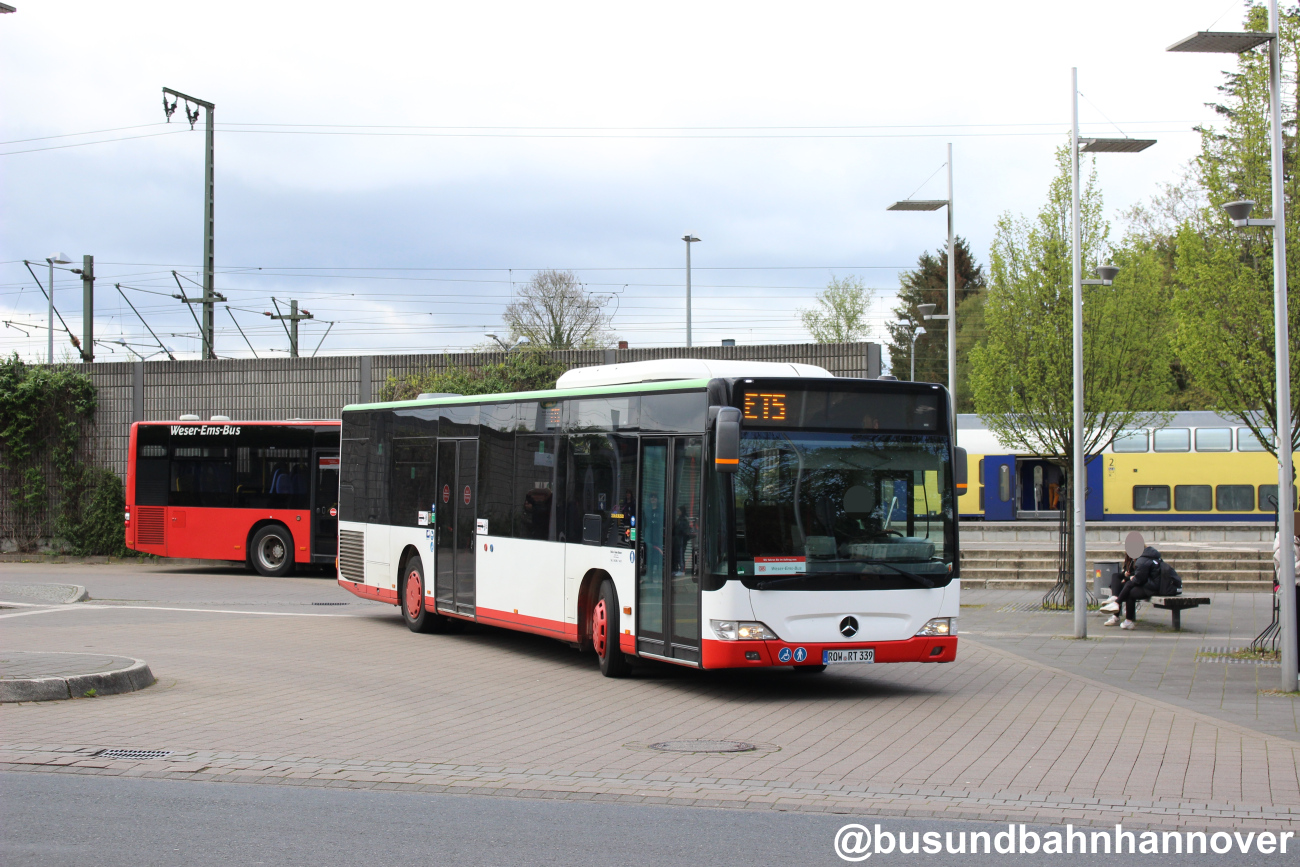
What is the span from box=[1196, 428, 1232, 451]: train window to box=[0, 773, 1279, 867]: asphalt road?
1438 inches

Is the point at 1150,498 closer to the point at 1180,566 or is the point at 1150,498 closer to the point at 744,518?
the point at 1180,566

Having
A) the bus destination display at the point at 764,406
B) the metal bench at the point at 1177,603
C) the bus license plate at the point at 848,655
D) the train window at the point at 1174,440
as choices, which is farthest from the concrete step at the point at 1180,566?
the bus destination display at the point at 764,406

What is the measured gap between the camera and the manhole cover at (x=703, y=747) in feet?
29.9

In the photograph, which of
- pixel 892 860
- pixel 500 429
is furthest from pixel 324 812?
pixel 500 429

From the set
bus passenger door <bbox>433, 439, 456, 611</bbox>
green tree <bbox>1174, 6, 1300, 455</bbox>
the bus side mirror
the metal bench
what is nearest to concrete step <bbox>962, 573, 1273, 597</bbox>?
the metal bench

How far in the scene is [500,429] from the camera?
14992 millimetres

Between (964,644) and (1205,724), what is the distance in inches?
238

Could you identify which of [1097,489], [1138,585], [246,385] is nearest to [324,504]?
[246,385]

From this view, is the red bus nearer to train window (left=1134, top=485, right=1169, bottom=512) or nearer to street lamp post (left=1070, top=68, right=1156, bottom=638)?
street lamp post (left=1070, top=68, right=1156, bottom=638)

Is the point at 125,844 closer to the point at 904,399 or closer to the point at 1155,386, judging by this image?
the point at 904,399

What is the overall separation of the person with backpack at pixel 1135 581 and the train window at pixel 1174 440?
2318 centimetres

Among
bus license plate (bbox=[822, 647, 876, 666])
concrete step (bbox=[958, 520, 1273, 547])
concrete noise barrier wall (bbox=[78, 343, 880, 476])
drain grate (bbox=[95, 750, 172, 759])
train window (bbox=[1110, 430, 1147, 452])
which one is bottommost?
drain grate (bbox=[95, 750, 172, 759])

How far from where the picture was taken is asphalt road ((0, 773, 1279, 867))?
20.1 ft

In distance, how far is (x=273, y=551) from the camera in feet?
90.1
